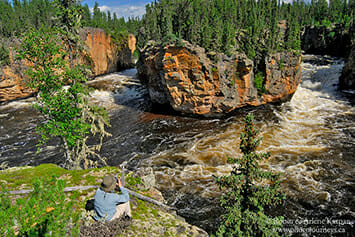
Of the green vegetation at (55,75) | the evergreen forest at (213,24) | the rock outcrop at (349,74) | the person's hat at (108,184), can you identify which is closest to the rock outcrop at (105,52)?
the evergreen forest at (213,24)

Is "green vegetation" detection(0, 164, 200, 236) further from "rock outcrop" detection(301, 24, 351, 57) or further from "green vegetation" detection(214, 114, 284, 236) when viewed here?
"rock outcrop" detection(301, 24, 351, 57)

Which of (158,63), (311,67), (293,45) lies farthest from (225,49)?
(311,67)

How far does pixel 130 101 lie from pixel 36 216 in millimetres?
32869

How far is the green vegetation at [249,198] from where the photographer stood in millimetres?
6809

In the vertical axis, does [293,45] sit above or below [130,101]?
above

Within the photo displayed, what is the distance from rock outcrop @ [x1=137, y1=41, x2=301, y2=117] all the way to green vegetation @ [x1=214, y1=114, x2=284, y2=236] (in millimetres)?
18834

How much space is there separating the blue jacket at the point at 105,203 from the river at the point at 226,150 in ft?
→ 18.1

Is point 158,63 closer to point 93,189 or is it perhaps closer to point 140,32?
point 93,189

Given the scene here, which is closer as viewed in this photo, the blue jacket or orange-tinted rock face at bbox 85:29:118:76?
the blue jacket

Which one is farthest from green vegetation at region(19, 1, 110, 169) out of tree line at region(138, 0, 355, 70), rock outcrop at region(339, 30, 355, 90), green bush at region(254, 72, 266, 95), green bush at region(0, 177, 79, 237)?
rock outcrop at region(339, 30, 355, 90)

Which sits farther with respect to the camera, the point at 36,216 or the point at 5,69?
the point at 5,69

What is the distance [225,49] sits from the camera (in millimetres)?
27109

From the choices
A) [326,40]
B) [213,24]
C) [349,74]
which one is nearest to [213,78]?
[213,24]

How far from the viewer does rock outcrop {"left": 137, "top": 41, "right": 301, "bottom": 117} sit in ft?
82.8
